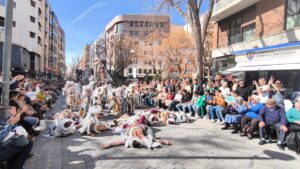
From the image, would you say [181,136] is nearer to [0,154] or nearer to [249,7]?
[0,154]

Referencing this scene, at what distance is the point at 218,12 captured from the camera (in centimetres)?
2162

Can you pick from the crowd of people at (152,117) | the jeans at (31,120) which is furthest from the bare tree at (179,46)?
the jeans at (31,120)

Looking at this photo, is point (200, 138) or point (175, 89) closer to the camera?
point (200, 138)

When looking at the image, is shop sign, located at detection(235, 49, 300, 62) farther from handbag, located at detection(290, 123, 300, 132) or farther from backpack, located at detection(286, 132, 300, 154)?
backpack, located at detection(286, 132, 300, 154)

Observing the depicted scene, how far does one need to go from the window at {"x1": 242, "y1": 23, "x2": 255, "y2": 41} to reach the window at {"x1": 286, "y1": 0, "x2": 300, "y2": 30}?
3.54m

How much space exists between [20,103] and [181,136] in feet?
15.1

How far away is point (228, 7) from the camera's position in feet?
65.6

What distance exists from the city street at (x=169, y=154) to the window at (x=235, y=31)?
1395cm

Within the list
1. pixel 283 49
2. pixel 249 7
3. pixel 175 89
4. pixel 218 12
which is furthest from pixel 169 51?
pixel 283 49

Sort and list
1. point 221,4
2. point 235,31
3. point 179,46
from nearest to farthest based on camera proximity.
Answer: point 235,31, point 221,4, point 179,46

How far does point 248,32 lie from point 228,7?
2.43 meters

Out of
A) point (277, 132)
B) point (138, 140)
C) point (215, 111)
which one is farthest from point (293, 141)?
point (215, 111)

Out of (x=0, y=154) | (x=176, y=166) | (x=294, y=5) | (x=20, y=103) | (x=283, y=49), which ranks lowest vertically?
(x=176, y=166)

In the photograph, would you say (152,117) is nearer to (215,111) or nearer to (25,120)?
(215,111)
